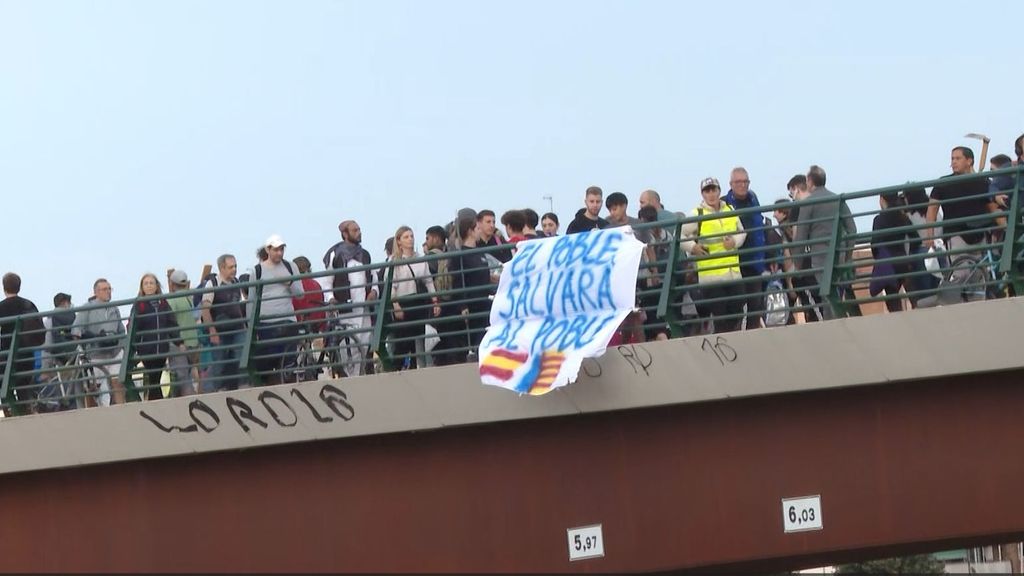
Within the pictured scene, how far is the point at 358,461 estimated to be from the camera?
664 inches

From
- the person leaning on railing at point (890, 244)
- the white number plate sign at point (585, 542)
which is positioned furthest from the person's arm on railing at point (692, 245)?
the white number plate sign at point (585, 542)

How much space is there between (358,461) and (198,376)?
9.13 ft

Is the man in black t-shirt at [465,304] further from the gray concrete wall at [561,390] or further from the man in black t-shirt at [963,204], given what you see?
the man in black t-shirt at [963,204]

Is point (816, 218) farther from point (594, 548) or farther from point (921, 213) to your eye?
point (594, 548)

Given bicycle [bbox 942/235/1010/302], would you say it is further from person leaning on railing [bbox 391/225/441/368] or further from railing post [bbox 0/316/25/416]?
railing post [bbox 0/316/25/416]

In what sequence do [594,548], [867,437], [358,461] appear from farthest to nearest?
[358,461] < [594,548] < [867,437]

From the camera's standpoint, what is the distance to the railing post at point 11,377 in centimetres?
1903

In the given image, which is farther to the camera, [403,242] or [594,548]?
[403,242]

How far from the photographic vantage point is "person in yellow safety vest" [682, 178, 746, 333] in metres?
15.3

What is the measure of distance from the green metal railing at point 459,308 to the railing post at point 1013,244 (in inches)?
0.4

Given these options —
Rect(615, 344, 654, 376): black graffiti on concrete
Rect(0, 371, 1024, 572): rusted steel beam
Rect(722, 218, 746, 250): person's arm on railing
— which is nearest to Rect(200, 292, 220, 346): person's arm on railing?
Rect(0, 371, 1024, 572): rusted steel beam

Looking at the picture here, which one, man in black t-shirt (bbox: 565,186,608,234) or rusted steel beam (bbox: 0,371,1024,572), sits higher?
man in black t-shirt (bbox: 565,186,608,234)

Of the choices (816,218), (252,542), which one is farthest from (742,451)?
(252,542)

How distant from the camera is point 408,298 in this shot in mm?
16688
